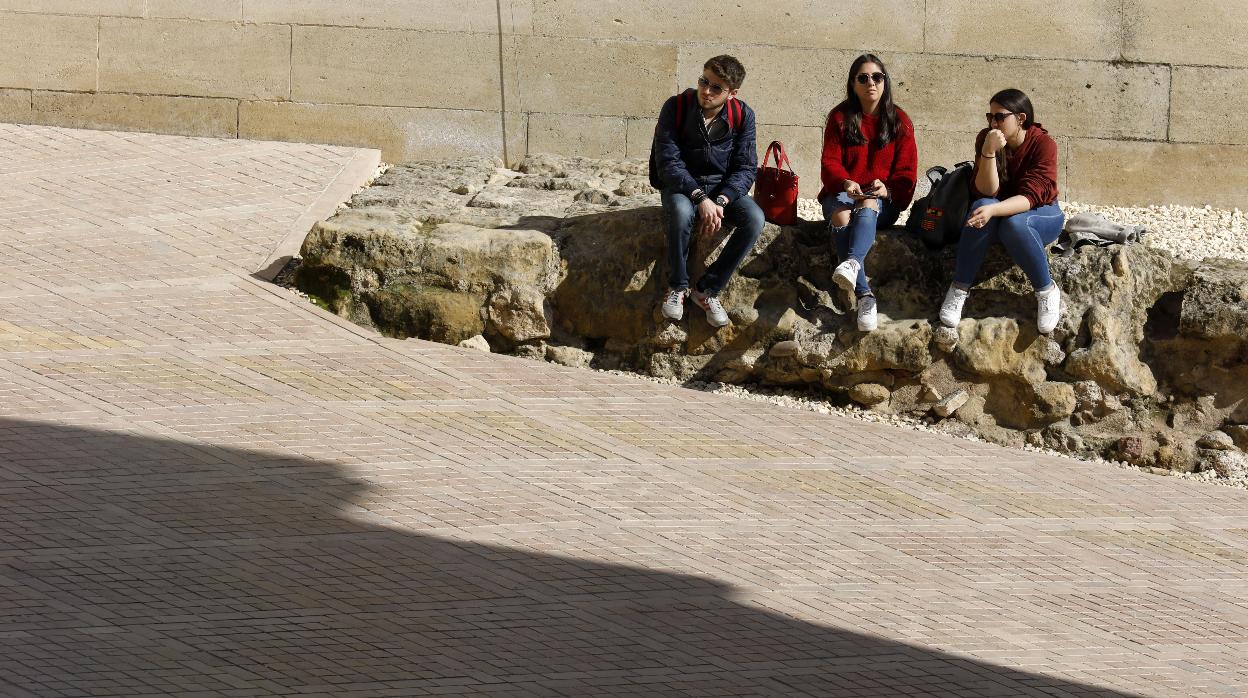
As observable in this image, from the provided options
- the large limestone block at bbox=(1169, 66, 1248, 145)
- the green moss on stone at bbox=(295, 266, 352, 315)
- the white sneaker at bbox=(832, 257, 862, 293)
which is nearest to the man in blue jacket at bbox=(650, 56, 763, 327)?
the white sneaker at bbox=(832, 257, 862, 293)

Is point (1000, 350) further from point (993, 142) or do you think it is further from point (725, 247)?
point (725, 247)

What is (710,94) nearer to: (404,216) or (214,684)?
(404,216)

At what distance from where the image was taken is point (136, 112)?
12094 millimetres

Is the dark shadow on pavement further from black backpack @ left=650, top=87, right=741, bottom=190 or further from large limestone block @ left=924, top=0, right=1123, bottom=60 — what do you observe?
large limestone block @ left=924, top=0, right=1123, bottom=60

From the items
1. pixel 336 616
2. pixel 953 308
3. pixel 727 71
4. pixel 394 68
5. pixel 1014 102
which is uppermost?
pixel 394 68

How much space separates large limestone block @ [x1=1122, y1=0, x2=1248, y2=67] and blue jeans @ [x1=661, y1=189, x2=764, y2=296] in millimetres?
5247

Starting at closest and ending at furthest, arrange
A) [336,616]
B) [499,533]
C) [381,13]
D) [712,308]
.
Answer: [336,616] → [499,533] → [712,308] → [381,13]

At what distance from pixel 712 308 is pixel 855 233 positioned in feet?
2.95

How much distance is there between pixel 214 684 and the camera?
468 centimetres

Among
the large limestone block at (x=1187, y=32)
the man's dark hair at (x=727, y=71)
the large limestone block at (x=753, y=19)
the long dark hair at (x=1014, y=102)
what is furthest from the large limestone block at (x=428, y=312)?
the large limestone block at (x=1187, y=32)

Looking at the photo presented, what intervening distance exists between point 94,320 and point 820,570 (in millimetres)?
4381

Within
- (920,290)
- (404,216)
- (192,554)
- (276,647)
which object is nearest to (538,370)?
(404,216)

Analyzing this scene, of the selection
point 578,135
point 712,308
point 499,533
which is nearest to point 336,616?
point 499,533

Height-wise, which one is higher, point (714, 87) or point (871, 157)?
point (714, 87)
